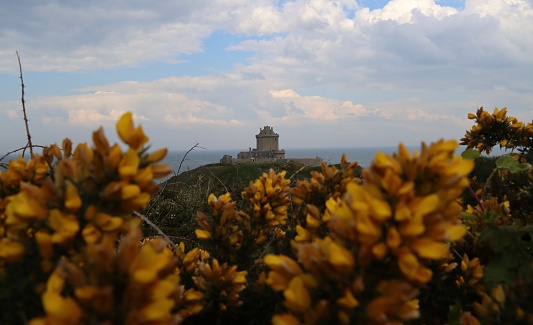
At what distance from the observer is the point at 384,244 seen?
1.06 meters

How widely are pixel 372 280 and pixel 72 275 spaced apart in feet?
2.55

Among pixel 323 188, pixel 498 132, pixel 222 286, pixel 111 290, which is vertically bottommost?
pixel 222 286

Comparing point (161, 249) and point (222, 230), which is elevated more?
point (161, 249)

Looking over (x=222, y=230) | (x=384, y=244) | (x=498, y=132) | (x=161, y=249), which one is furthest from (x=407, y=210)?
(x=498, y=132)

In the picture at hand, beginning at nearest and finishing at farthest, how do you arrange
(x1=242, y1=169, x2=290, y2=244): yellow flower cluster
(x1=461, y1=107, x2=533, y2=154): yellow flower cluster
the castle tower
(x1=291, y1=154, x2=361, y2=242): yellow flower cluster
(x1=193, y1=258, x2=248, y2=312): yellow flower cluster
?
(x1=193, y1=258, x2=248, y2=312): yellow flower cluster → (x1=291, y1=154, x2=361, y2=242): yellow flower cluster → (x1=242, y1=169, x2=290, y2=244): yellow flower cluster → (x1=461, y1=107, x2=533, y2=154): yellow flower cluster → the castle tower

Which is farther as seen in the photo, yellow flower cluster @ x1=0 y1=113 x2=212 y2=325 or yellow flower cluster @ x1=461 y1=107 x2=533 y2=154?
yellow flower cluster @ x1=461 y1=107 x2=533 y2=154

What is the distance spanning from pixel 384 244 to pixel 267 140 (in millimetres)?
69565

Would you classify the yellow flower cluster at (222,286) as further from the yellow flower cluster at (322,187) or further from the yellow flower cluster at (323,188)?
the yellow flower cluster at (322,187)

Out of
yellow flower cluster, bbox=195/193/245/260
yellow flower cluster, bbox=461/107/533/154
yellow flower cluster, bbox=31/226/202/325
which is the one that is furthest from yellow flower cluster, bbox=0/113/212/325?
yellow flower cluster, bbox=461/107/533/154

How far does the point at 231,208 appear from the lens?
2154 millimetres

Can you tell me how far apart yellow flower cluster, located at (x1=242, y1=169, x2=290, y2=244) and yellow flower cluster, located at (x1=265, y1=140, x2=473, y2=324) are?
107cm

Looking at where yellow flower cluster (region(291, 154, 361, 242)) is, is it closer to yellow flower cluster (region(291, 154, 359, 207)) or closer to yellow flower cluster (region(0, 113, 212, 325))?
yellow flower cluster (region(291, 154, 359, 207))

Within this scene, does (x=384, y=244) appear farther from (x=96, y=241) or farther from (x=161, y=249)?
(x=96, y=241)

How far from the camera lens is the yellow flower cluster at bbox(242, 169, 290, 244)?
2248mm
